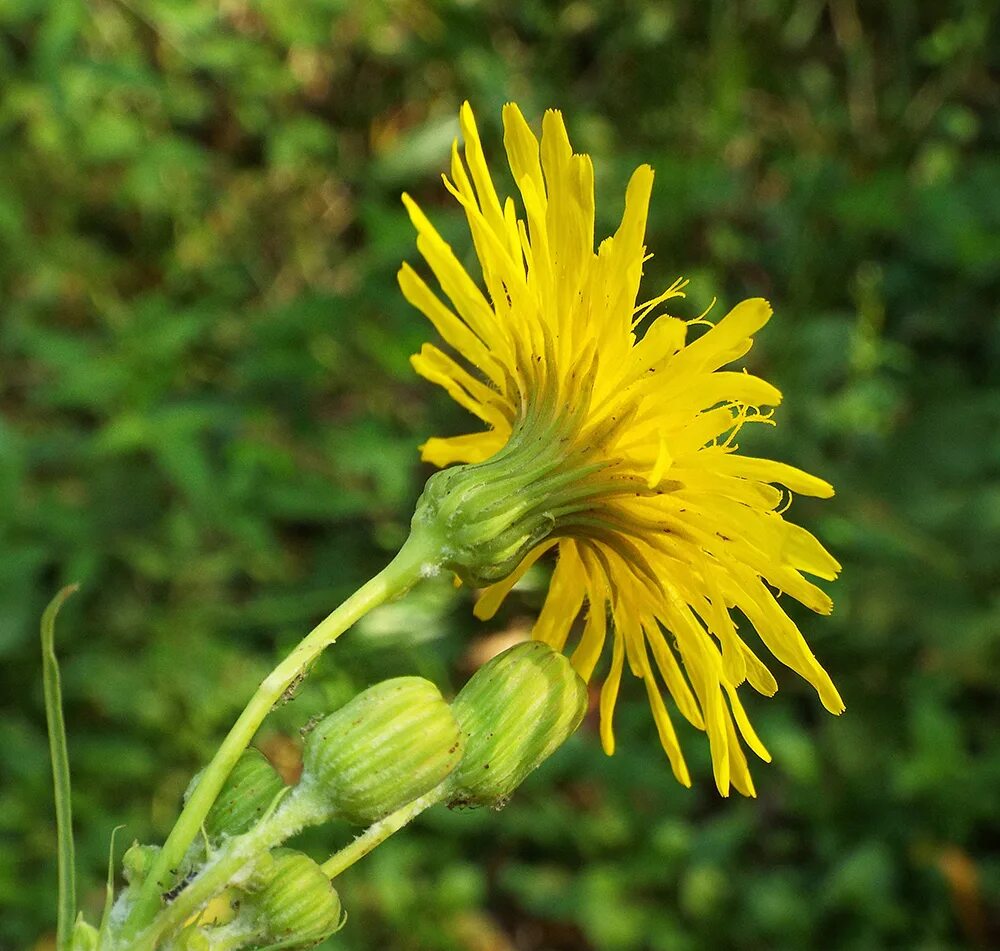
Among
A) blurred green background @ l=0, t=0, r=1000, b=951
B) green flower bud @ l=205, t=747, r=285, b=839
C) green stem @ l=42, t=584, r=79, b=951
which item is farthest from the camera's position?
blurred green background @ l=0, t=0, r=1000, b=951

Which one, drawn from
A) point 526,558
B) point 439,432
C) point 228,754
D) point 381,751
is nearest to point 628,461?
point 526,558

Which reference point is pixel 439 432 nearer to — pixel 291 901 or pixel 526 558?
pixel 526 558

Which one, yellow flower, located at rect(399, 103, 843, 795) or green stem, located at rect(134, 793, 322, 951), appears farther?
yellow flower, located at rect(399, 103, 843, 795)

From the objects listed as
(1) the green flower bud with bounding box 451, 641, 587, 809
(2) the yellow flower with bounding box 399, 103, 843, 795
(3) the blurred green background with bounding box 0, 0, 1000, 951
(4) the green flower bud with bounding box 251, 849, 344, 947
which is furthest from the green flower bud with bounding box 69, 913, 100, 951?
(3) the blurred green background with bounding box 0, 0, 1000, 951

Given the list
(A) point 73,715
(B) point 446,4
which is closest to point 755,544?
(A) point 73,715

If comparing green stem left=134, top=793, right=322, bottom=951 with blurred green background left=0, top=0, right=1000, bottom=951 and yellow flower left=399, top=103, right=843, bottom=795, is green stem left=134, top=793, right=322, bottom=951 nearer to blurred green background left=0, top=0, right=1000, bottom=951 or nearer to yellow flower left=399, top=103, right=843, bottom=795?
yellow flower left=399, top=103, right=843, bottom=795

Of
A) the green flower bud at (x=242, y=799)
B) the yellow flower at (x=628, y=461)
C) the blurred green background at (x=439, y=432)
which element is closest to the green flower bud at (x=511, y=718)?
the yellow flower at (x=628, y=461)

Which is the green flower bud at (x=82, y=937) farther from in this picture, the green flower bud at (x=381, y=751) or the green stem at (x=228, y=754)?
the green flower bud at (x=381, y=751)
